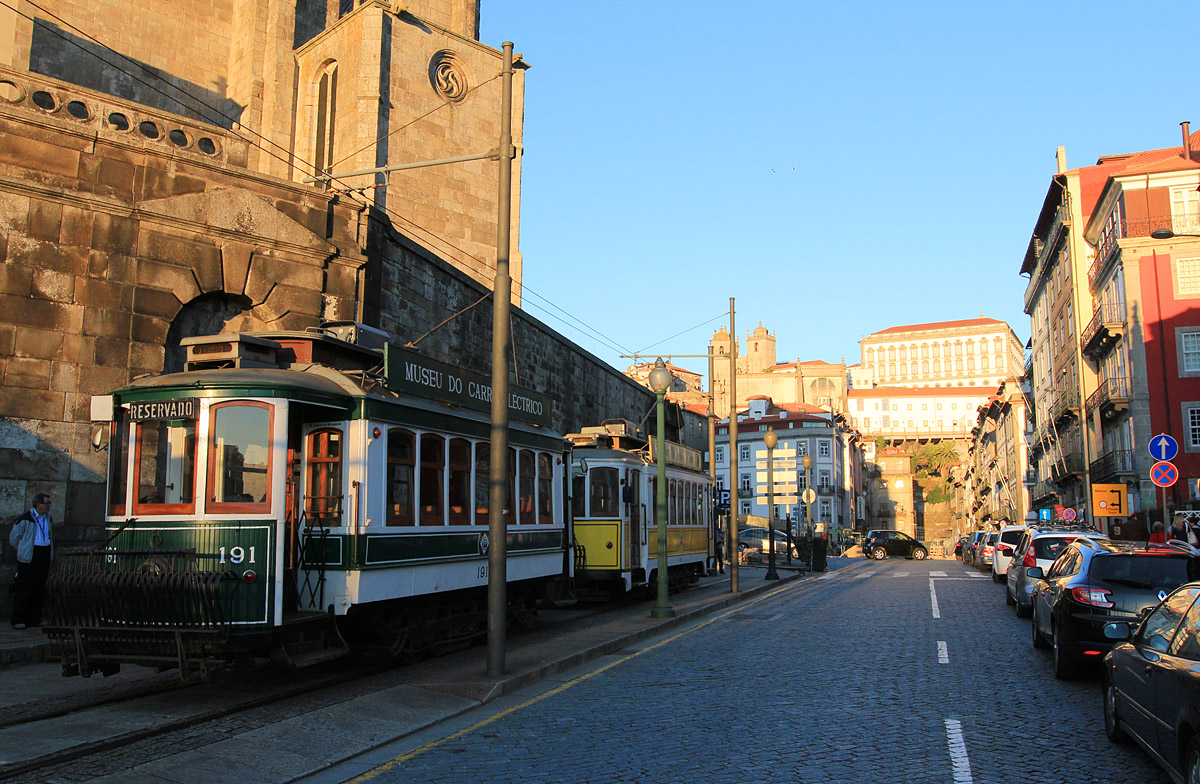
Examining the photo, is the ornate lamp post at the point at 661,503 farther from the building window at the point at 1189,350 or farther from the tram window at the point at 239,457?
the building window at the point at 1189,350

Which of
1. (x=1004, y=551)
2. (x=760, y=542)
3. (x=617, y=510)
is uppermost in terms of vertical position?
(x=617, y=510)

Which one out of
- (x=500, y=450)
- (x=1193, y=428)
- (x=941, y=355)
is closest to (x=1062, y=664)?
(x=500, y=450)

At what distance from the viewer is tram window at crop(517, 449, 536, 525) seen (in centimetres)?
1437

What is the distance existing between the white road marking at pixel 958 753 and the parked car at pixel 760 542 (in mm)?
33454

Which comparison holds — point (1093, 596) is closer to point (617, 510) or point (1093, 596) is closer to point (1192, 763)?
point (1192, 763)

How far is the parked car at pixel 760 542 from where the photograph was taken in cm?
4497

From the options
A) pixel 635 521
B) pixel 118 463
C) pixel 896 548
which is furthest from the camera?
pixel 896 548

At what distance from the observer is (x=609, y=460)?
64.5 feet

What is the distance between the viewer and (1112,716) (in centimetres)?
744

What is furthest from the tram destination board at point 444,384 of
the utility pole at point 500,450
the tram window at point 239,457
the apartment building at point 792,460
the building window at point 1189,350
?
the apartment building at point 792,460

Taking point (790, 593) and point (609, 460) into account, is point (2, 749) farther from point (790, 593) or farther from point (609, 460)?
point (790, 593)

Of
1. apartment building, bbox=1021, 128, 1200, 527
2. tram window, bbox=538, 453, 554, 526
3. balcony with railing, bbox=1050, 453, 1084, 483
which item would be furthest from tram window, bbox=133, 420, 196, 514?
balcony with railing, bbox=1050, 453, 1084, 483

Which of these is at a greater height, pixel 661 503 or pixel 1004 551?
pixel 661 503

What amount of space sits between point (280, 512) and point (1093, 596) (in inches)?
314
